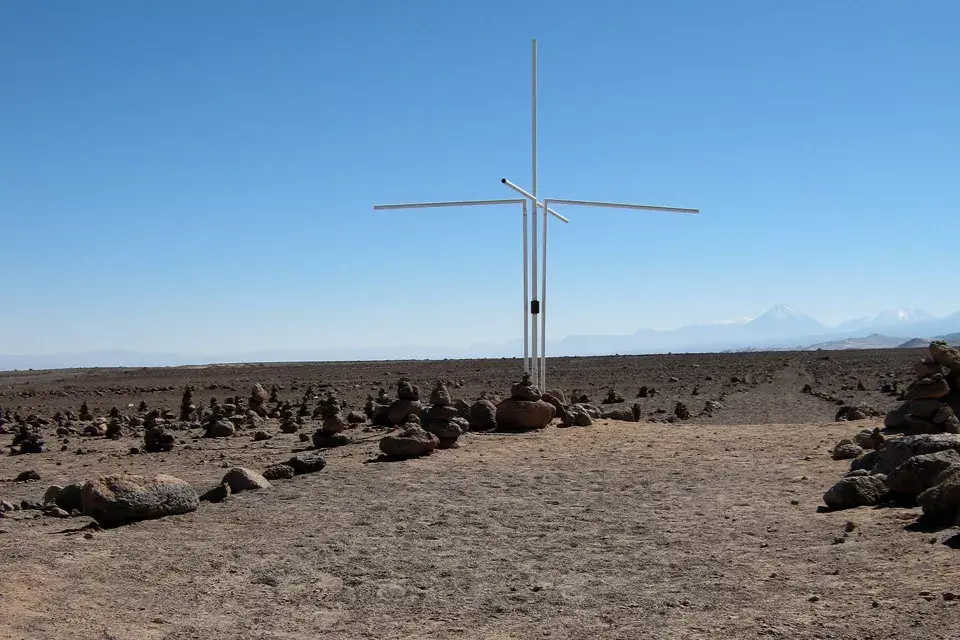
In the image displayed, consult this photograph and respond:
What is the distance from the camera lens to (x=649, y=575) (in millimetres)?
8914

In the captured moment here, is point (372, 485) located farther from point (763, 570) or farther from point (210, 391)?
point (210, 391)

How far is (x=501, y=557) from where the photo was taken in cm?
980

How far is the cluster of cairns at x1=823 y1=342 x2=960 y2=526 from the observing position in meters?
9.44

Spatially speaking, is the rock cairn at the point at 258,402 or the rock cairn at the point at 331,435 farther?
the rock cairn at the point at 258,402

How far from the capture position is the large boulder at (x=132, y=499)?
1148 centimetres

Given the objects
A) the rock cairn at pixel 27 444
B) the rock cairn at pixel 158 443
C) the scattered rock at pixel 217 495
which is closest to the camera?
the scattered rock at pixel 217 495

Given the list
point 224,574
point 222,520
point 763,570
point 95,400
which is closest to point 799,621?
point 763,570

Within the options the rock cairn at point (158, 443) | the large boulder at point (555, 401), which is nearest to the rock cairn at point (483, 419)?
the large boulder at point (555, 401)

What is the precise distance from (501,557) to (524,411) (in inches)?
390

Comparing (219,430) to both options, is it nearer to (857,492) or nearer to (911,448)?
(857,492)

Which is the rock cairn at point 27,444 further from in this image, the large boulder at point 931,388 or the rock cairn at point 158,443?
the large boulder at point 931,388

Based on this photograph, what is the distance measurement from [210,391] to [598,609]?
131 feet

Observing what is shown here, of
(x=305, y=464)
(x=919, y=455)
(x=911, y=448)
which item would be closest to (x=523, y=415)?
(x=305, y=464)

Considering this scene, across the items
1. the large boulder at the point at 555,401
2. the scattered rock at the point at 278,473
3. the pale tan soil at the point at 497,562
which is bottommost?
the pale tan soil at the point at 497,562
